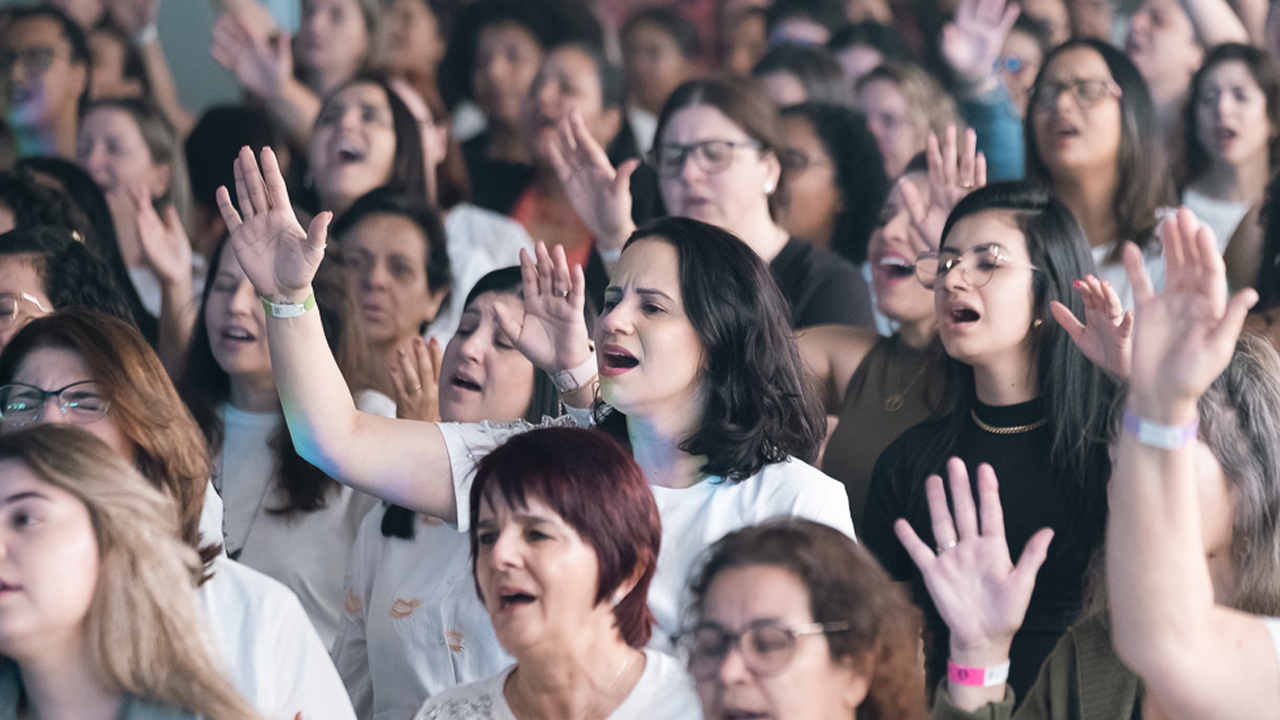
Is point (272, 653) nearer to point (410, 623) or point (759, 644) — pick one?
point (410, 623)

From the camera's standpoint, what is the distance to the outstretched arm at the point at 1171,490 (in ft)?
4.92

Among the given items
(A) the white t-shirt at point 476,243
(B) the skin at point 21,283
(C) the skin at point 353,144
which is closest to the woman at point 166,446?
(B) the skin at point 21,283

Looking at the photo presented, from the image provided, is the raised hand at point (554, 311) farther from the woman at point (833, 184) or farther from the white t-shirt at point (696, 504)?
the woman at point (833, 184)

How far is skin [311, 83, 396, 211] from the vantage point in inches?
171

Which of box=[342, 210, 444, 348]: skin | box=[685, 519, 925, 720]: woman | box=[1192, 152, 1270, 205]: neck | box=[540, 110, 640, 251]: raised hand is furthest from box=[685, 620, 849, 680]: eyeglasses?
box=[1192, 152, 1270, 205]: neck

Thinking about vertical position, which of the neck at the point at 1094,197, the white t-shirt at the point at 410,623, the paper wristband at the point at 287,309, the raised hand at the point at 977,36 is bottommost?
the white t-shirt at the point at 410,623

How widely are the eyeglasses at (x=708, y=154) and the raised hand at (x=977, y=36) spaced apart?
1204 mm

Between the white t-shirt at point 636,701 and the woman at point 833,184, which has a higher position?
the woman at point 833,184

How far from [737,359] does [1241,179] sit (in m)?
2.22

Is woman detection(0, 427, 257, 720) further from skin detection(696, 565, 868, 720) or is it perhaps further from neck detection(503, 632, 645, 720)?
skin detection(696, 565, 868, 720)

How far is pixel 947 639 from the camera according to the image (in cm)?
251

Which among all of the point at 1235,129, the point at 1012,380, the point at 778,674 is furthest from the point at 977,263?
the point at 1235,129

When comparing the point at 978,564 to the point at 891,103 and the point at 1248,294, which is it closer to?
the point at 1248,294

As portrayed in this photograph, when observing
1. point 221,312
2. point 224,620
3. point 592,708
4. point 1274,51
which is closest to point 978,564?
point 592,708
